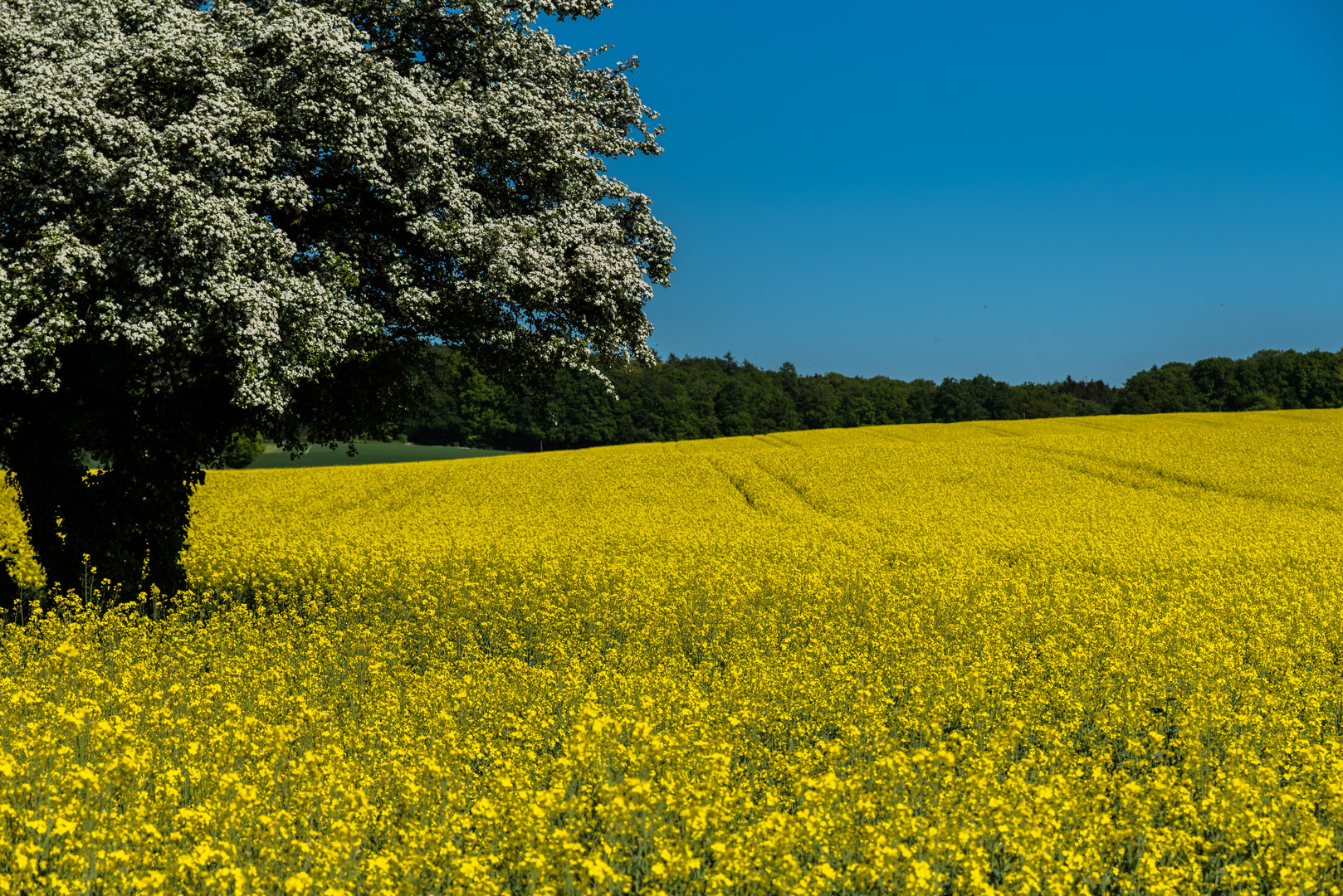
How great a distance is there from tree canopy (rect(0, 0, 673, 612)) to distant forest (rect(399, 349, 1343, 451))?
214ft

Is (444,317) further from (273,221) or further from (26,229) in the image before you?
(26,229)

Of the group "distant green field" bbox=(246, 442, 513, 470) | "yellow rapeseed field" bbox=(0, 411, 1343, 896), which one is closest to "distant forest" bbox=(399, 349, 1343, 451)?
"distant green field" bbox=(246, 442, 513, 470)

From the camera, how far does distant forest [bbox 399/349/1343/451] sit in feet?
316

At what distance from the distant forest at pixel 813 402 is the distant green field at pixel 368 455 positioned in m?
3.68

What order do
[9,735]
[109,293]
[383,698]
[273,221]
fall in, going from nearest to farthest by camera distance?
[9,735], [383,698], [109,293], [273,221]

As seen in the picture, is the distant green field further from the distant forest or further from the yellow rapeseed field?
the yellow rapeseed field

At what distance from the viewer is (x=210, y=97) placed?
36.7 ft

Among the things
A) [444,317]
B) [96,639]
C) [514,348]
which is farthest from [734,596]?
[96,639]

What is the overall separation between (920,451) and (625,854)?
120 feet

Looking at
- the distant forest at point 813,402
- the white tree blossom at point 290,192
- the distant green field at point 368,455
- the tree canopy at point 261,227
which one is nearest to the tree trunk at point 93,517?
the tree canopy at point 261,227

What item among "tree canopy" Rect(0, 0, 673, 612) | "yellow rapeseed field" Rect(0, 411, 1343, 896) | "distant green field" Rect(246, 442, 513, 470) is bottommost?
Result: "yellow rapeseed field" Rect(0, 411, 1343, 896)

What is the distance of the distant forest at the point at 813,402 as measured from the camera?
316 ft

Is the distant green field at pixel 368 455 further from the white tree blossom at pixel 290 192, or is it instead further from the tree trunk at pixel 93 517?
the white tree blossom at pixel 290 192

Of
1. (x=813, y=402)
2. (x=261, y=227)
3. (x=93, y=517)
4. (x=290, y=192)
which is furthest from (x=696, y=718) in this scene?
(x=813, y=402)
